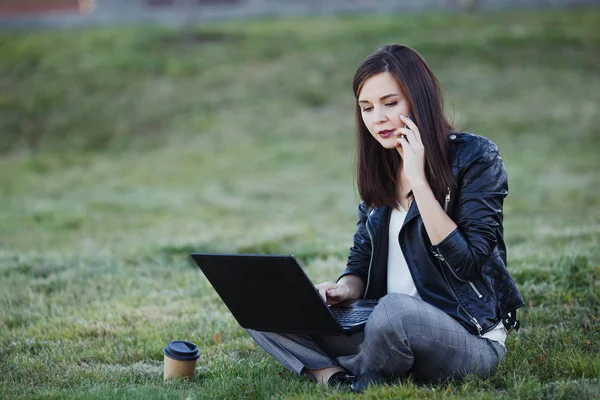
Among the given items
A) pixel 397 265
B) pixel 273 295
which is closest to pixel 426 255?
pixel 397 265

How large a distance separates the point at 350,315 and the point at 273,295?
531 millimetres

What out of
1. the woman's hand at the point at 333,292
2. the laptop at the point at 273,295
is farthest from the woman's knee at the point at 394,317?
the woman's hand at the point at 333,292

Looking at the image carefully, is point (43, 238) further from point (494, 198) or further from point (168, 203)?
point (494, 198)

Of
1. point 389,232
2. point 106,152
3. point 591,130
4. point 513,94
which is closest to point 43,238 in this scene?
point 389,232

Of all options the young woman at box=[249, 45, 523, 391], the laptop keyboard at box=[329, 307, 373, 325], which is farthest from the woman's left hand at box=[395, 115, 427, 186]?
the laptop keyboard at box=[329, 307, 373, 325]

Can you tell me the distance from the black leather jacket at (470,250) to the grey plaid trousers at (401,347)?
5.1 inches

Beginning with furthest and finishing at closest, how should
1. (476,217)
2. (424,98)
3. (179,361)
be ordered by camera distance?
(179,361) → (424,98) → (476,217)

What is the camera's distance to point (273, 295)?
3.89 metres

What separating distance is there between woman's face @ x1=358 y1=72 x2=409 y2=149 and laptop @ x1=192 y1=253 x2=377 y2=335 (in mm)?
908

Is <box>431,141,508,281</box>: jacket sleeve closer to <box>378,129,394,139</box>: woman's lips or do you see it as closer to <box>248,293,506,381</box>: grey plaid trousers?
<box>248,293,506,381</box>: grey plaid trousers

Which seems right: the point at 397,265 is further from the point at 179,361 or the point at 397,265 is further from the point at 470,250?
the point at 179,361

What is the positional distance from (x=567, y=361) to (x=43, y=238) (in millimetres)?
8007

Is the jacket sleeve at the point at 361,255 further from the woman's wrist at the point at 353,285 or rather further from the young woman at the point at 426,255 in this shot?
the young woman at the point at 426,255

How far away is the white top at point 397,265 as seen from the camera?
14.0 feet
